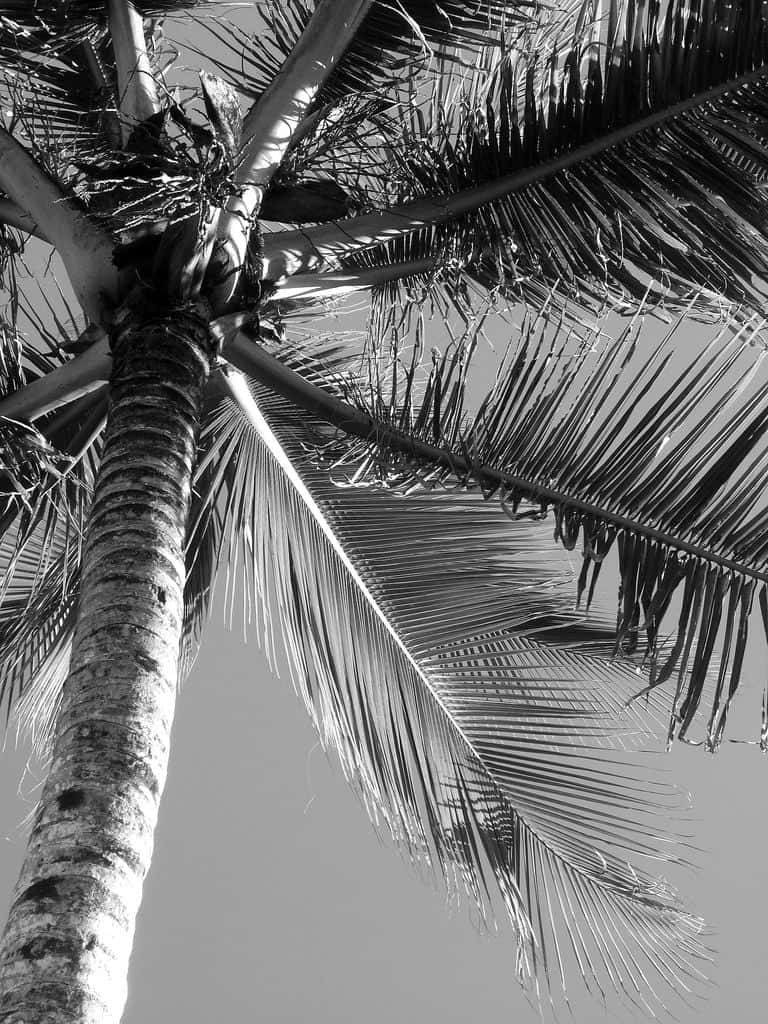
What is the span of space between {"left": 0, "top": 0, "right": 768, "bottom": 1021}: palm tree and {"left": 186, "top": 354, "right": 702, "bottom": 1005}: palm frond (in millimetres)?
14

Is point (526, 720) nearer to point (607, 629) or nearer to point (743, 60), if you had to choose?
point (607, 629)

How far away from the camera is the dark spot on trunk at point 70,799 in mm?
2584

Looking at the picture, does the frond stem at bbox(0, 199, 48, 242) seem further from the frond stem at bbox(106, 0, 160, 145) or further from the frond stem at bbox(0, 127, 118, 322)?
the frond stem at bbox(106, 0, 160, 145)

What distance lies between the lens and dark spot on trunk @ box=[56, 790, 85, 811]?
258 centimetres

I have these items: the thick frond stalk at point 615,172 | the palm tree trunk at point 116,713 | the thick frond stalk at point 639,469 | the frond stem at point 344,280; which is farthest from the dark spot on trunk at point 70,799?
the thick frond stalk at point 615,172

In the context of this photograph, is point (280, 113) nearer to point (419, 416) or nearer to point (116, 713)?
point (419, 416)

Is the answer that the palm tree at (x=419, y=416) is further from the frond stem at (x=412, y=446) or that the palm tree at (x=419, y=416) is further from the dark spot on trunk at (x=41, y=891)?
the dark spot on trunk at (x=41, y=891)

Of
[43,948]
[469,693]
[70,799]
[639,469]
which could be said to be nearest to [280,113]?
[639,469]

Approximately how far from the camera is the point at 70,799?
2594 mm

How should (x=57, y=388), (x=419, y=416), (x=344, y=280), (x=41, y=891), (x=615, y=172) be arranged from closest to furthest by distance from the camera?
(x=41, y=891) → (x=419, y=416) → (x=57, y=388) → (x=615, y=172) → (x=344, y=280)

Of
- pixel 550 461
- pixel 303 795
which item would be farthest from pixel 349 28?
pixel 303 795

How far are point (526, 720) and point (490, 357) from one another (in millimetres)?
8247

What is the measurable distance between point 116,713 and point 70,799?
0.76 feet

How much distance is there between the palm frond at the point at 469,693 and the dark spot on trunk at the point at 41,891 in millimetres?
2356
